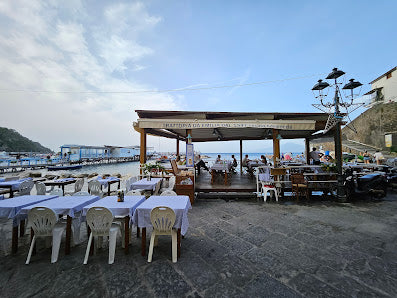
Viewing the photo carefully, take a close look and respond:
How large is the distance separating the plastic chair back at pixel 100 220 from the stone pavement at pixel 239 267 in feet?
1.43

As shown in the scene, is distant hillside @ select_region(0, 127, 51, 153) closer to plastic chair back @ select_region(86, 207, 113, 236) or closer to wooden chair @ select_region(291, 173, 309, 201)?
plastic chair back @ select_region(86, 207, 113, 236)

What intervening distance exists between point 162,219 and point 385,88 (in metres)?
34.7

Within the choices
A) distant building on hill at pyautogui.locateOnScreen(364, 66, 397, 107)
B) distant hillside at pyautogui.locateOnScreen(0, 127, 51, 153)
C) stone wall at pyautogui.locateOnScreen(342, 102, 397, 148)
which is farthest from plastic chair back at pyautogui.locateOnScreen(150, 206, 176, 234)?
distant hillside at pyautogui.locateOnScreen(0, 127, 51, 153)

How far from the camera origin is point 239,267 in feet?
7.13

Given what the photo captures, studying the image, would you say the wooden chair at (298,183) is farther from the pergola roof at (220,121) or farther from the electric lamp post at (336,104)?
the pergola roof at (220,121)

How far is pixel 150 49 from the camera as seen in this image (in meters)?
9.75

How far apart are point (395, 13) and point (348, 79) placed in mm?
7972

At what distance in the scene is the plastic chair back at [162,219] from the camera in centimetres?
238

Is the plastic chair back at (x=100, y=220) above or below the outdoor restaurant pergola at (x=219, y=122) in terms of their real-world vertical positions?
below

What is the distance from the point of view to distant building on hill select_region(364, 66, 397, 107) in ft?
69.0

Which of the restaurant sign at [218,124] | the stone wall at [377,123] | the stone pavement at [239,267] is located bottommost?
the stone pavement at [239,267]

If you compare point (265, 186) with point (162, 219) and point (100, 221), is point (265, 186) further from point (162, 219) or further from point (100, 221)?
point (100, 221)

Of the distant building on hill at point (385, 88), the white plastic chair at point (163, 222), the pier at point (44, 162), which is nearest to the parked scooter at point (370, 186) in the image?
the white plastic chair at point (163, 222)

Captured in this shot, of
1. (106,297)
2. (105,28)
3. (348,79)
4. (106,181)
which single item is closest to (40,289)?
(106,297)
